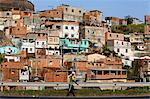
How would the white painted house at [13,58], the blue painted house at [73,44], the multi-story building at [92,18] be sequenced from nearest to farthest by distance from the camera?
the white painted house at [13,58]
the blue painted house at [73,44]
the multi-story building at [92,18]

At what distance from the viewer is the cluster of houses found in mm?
25188

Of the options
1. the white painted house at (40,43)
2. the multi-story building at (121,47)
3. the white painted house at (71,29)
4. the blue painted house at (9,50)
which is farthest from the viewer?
the white painted house at (71,29)

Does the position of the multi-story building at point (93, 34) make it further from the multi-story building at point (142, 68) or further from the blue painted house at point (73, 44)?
the multi-story building at point (142, 68)

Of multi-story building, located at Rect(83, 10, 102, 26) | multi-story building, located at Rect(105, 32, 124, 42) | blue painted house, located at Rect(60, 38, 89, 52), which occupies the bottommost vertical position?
blue painted house, located at Rect(60, 38, 89, 52)

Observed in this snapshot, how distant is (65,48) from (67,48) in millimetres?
186

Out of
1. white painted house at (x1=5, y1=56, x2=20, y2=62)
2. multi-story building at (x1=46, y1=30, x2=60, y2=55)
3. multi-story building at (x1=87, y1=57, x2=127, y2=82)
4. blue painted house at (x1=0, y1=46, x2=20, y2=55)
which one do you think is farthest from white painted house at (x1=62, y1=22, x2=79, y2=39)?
white painted house at (x1=5, y1=56, x2=20, y2=62)

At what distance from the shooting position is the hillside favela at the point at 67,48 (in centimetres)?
2489

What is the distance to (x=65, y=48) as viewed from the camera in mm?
33000

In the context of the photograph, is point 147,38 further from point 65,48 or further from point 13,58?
point 13,58

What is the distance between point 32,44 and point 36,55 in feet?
7.26

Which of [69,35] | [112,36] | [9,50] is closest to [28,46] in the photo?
[9,50]

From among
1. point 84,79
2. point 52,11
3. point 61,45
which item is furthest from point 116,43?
point 84,79

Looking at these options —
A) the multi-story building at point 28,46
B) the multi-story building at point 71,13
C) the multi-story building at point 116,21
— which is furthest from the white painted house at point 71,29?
the multi-story building at point 116,21

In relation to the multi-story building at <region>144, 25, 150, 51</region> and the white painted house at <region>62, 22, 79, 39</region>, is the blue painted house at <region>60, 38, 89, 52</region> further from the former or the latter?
the multi-story building at <region>144, 25, 150, 51</region>
